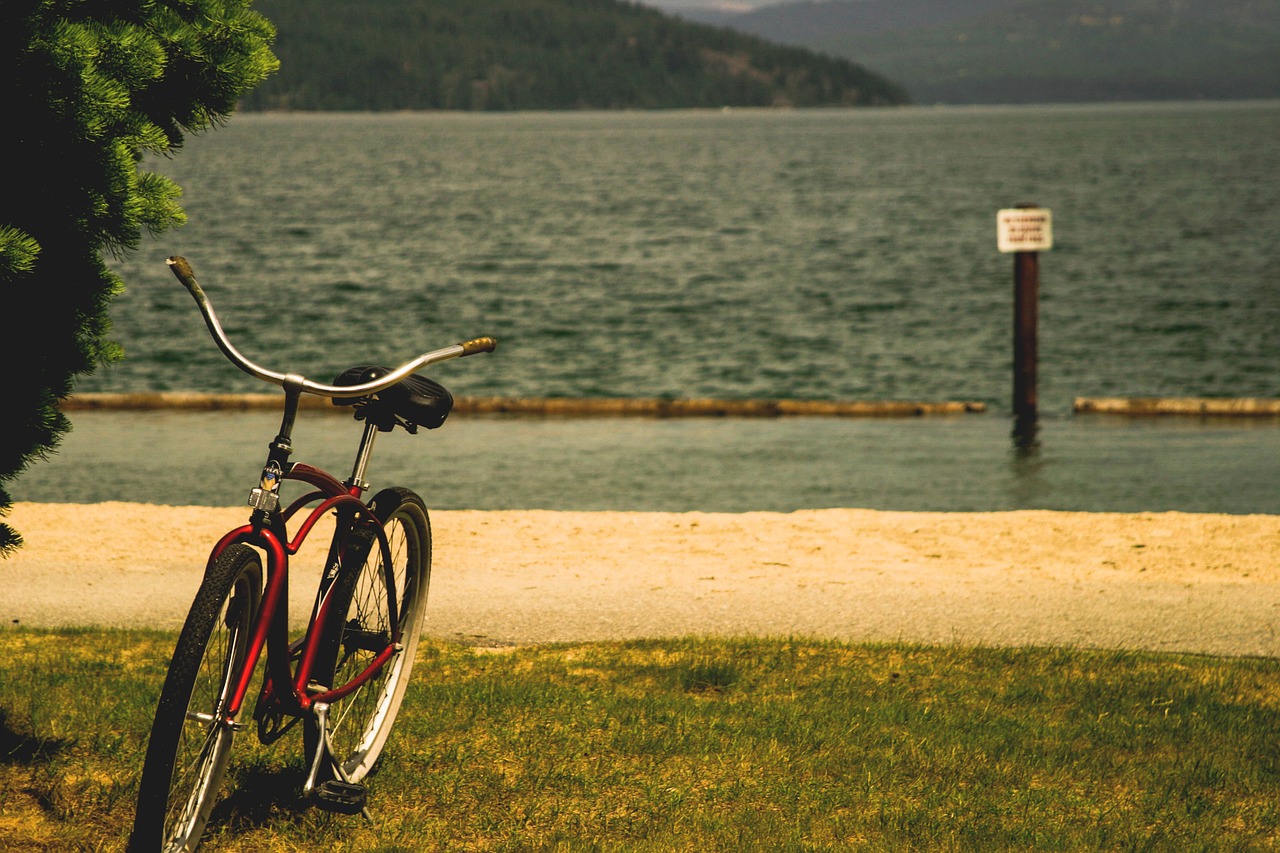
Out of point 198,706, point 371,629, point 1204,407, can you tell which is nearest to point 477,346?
point 371,629

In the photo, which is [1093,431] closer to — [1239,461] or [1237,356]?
[1239,461]

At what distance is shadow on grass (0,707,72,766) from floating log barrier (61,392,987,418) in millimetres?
10580

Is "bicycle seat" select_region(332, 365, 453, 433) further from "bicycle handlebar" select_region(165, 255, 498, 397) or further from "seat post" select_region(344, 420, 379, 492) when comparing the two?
"bicycle handlebar" select_region(165, 255, 498, 397)

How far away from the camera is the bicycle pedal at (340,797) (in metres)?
4.20

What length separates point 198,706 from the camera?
402 centimetres

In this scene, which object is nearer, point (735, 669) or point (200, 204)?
point (735, 669)

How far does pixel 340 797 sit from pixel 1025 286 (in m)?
13.1

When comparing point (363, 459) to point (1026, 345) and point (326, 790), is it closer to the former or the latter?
point (326, 790)

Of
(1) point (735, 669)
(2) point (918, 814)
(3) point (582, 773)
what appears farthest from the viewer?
(1) point (735, 669)

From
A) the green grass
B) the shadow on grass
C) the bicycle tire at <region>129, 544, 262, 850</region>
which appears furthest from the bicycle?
the shadow on grass

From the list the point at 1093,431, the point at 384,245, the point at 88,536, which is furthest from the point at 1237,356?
the point at 384,245

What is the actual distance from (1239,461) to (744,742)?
9.34m

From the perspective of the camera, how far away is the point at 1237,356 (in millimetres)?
25641

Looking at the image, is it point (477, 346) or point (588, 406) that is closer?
point (477, 346)
